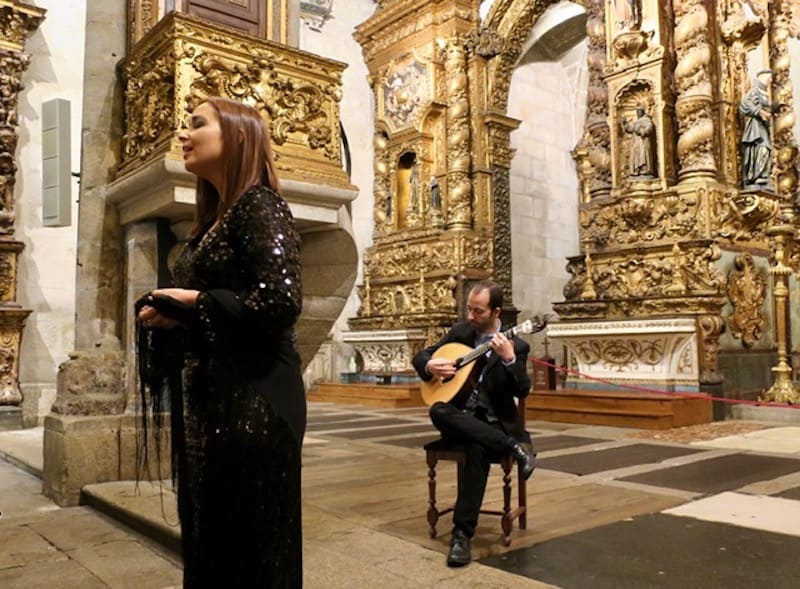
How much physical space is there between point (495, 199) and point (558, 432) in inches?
309

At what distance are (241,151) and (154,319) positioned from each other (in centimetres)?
47

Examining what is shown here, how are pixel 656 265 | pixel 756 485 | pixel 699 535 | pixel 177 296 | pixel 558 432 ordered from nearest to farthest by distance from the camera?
pixel 177 296 → pixel 699 535 → pixel 756 485 → pixel 558 432 → pixel 656 265

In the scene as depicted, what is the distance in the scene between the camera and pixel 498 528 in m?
3.54

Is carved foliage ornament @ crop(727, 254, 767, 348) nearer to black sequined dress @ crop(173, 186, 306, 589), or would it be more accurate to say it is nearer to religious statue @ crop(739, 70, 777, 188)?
religious statue @ crop(739, 70, 777, 188)

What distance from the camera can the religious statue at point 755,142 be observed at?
1009cm

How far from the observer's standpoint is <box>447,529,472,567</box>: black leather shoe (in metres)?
2.89

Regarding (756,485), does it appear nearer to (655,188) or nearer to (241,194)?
(241,194)

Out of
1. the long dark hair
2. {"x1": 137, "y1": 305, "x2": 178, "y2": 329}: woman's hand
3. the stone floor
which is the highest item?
the long dark hair

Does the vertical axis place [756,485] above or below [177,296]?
below

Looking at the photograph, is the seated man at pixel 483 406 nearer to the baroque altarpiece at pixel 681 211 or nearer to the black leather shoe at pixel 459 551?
the black leather shoe at pixel 459 551

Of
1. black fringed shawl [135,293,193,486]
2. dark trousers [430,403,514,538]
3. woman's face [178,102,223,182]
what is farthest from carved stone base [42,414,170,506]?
woman's face [178,102,223,182]

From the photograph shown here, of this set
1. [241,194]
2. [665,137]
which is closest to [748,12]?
[665,137]

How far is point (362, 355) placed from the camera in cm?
1439

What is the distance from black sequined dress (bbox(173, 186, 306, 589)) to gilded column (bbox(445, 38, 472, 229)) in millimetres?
12599
